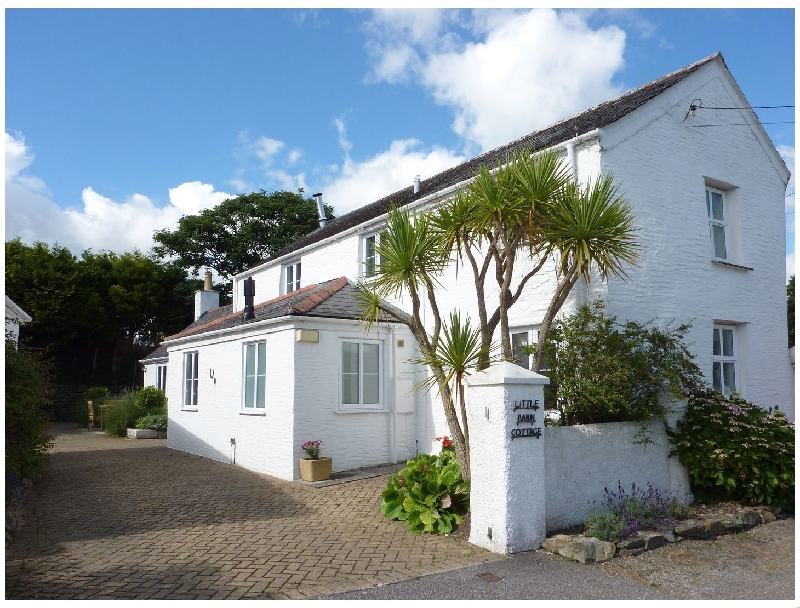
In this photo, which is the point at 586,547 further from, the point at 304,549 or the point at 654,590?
the point at 304,549

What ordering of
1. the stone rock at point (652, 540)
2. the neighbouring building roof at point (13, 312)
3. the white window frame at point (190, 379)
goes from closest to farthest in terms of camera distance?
the stone rock at point (652, 540)
the white window frame at point (190, 379)
the neighbouring building roof at point (13, 312)

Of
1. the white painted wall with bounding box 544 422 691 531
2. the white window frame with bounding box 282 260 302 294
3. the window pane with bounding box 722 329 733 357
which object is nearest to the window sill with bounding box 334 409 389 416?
the white painted wall with bounding box 544 422 691 531

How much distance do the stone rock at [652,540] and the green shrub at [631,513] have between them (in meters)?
0.18

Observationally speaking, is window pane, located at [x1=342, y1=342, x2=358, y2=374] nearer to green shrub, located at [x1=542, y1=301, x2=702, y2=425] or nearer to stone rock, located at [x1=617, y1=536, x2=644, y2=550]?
green shrub, located at [x1=542, y1=301, x2=702, y2=425]

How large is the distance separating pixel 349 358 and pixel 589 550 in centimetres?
683

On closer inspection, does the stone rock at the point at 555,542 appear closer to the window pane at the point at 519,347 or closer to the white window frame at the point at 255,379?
the window pane at the point at 519,347

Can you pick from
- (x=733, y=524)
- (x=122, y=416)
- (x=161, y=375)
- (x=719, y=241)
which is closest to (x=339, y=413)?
(x=733, y=524)

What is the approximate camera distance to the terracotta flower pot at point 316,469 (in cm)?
1132

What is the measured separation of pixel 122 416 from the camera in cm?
2142

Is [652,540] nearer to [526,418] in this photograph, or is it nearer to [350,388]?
[526,418]

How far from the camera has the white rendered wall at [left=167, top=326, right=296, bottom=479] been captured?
39.7 feet

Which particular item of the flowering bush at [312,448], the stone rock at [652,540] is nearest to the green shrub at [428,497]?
the stone rock at [652,540]

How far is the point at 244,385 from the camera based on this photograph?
1373 centimetres
